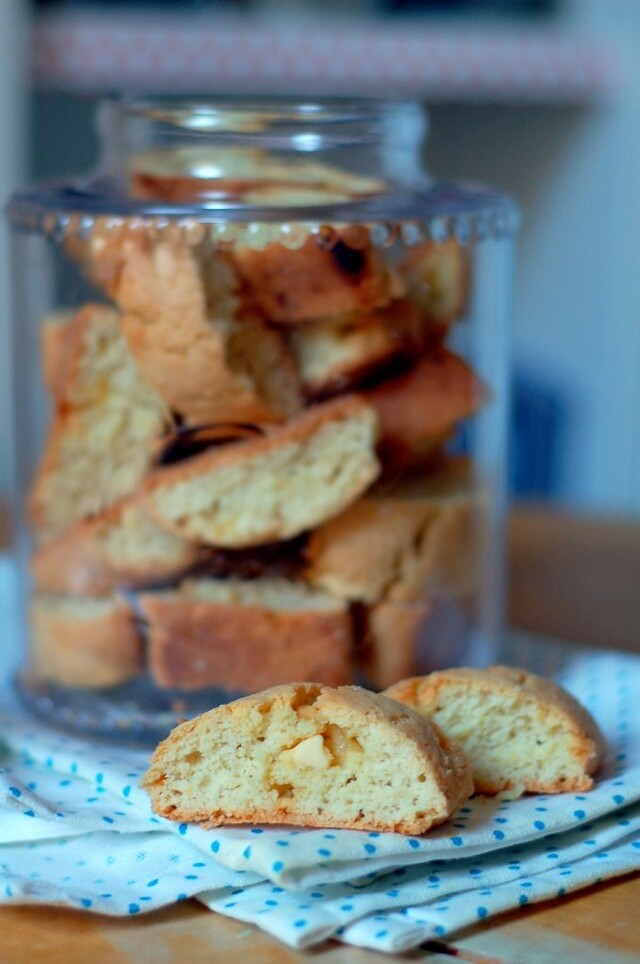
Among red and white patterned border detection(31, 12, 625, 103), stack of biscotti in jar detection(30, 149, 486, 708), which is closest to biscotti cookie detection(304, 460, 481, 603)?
stack of biscotti in jar detection(30, 149, 486, 708)

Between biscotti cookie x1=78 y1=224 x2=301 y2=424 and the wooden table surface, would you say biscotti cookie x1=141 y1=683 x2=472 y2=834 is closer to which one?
the wooden table surface

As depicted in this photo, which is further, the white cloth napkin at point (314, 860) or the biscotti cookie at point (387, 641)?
the biscotti cookie at point (387, 641)

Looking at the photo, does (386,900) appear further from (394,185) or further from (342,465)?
(394,185)

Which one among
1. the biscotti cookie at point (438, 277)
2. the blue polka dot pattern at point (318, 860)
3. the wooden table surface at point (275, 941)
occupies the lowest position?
the wooden table surface at point (275, 941)

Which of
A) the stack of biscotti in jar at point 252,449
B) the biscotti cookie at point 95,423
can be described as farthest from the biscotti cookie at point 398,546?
the biscotti cookie at point 95,423

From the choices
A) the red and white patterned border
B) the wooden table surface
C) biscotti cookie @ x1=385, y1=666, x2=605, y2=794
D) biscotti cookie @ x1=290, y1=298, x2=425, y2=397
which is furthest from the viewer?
the red and white patterned border

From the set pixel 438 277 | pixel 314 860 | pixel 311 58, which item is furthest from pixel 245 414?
pixel 311 58

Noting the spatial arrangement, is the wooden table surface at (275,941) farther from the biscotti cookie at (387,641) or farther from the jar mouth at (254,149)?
the jar mouth at (254,149)
